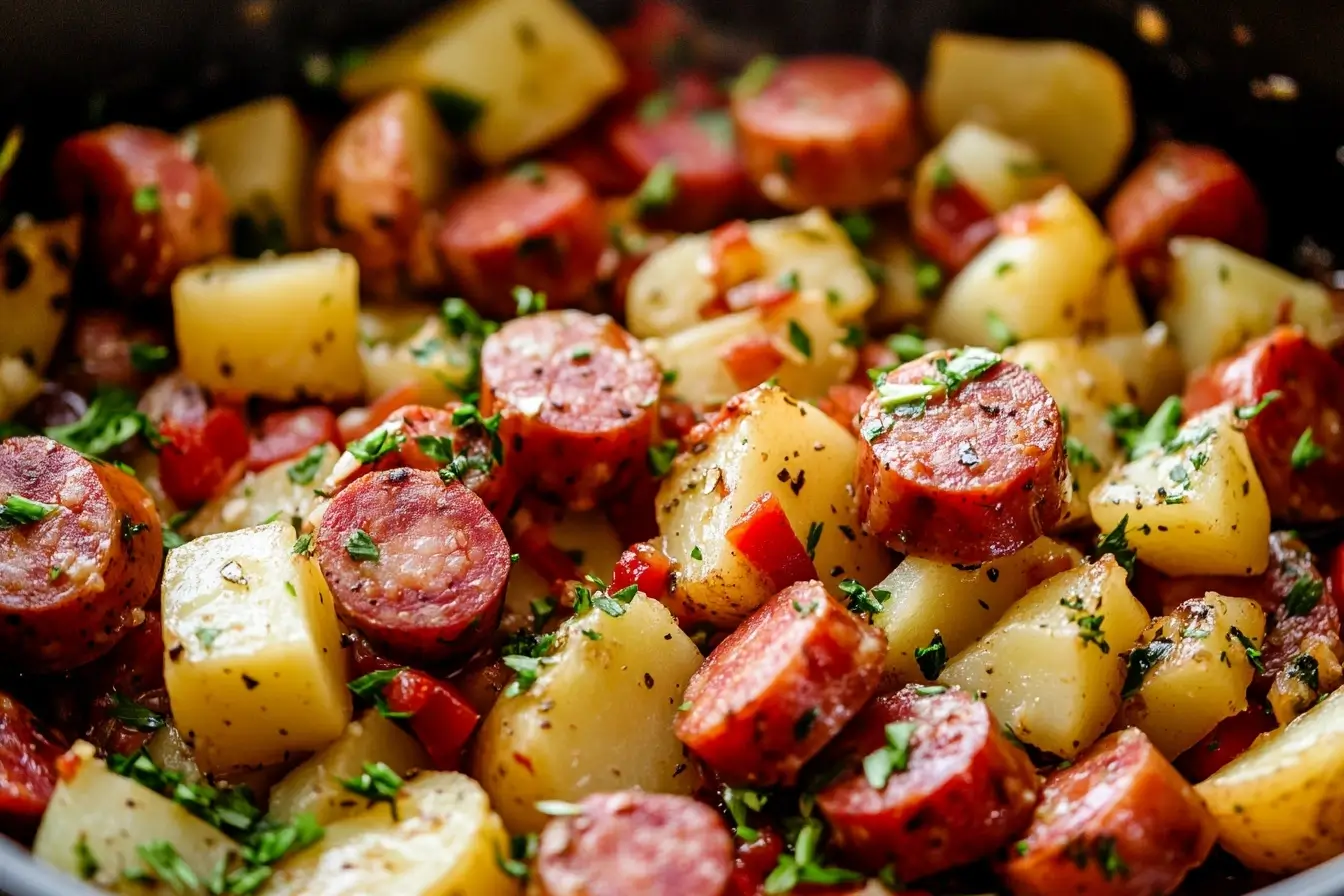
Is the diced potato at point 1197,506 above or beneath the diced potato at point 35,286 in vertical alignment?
beneath

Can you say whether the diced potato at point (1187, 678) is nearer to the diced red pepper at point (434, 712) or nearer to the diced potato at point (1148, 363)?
the diced potato at point (1148, 363)

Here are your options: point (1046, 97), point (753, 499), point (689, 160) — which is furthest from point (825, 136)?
point (753, 499)

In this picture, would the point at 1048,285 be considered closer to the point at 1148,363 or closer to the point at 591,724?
the point at 1148,363

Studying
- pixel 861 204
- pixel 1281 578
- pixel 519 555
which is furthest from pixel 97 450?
pixel 1281 578

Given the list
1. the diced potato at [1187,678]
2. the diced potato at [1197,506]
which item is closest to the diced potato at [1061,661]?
the diced potato at [1187,678]

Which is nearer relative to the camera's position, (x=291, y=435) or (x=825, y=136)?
(x=291, y=435)

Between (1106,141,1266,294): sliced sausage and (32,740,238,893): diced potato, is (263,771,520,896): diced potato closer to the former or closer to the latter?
(32,740,238,893): diced potato
